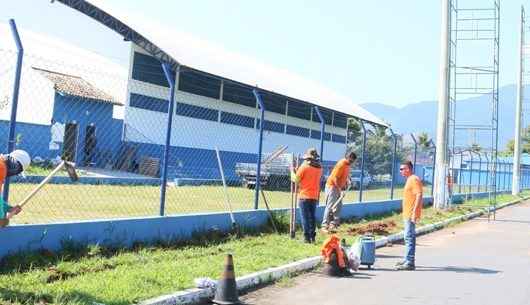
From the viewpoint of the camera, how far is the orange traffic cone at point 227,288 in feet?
21.9

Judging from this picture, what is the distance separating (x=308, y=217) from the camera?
11477 millimetres

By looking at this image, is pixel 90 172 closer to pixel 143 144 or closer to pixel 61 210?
pixel 61 210

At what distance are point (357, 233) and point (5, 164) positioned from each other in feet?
29.4

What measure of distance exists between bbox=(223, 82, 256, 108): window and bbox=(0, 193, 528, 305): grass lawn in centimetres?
2519

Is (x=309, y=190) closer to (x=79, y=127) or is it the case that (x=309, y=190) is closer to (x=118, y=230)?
(x=118, y=230)

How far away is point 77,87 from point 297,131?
1701cm

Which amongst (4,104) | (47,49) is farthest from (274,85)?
(4,104)

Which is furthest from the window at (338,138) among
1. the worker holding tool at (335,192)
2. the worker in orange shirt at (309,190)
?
the worker in orange shirt at (309,190)

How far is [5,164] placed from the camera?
19.3 feet

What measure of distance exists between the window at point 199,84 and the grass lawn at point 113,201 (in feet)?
40.7

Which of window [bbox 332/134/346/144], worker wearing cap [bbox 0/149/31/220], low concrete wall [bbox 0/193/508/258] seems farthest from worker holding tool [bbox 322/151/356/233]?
window [bbox 332/134/346/144]

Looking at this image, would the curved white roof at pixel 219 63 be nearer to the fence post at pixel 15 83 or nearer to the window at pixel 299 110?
the window at pixel 299 110

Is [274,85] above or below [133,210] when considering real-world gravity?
above

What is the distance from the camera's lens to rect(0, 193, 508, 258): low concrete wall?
7.40 metres
